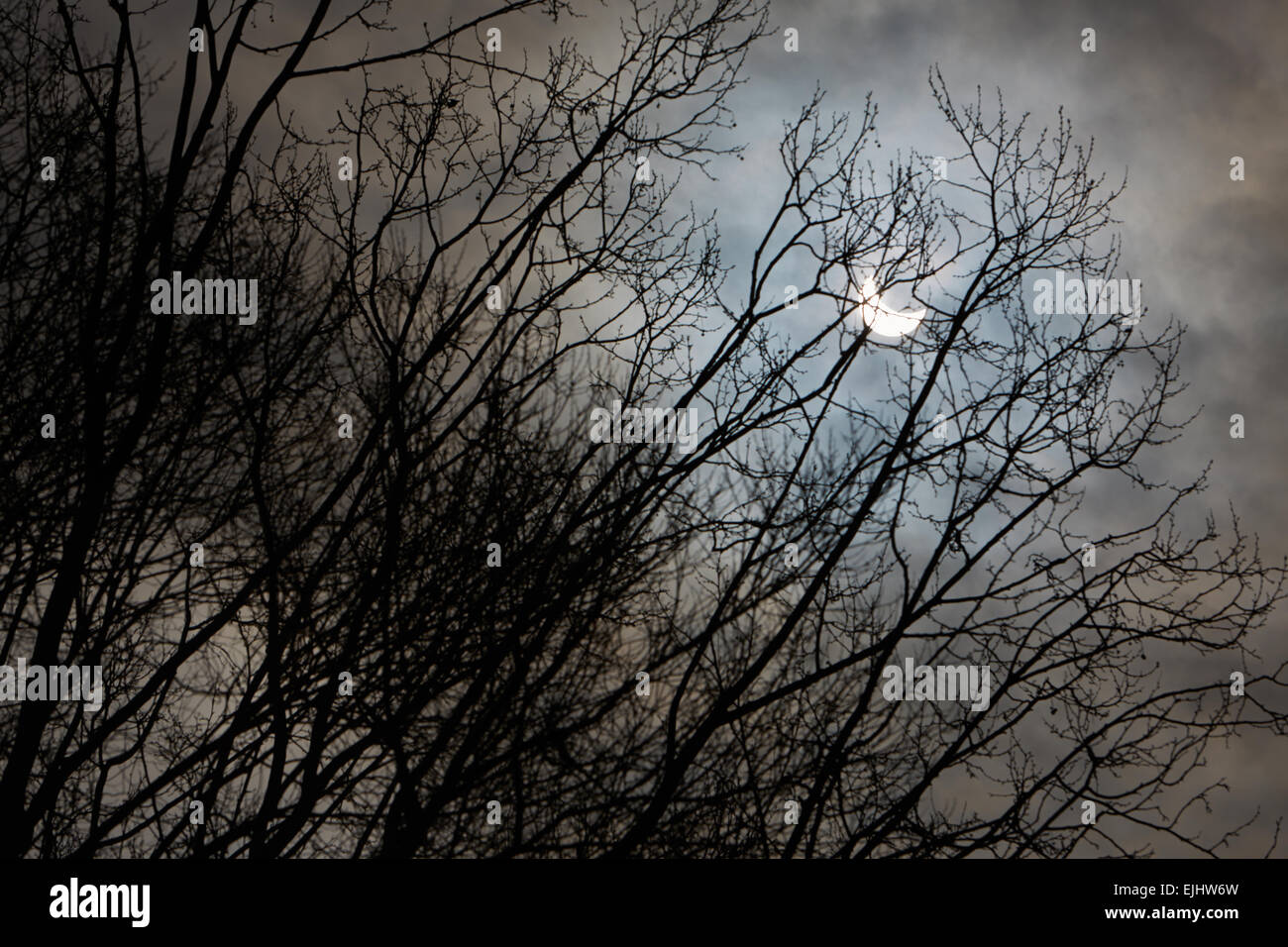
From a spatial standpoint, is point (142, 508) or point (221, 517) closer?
point (142, 508)

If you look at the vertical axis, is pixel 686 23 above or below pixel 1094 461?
above

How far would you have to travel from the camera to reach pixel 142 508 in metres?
5.13

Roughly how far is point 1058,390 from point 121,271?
6.08 metres

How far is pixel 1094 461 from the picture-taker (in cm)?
631
